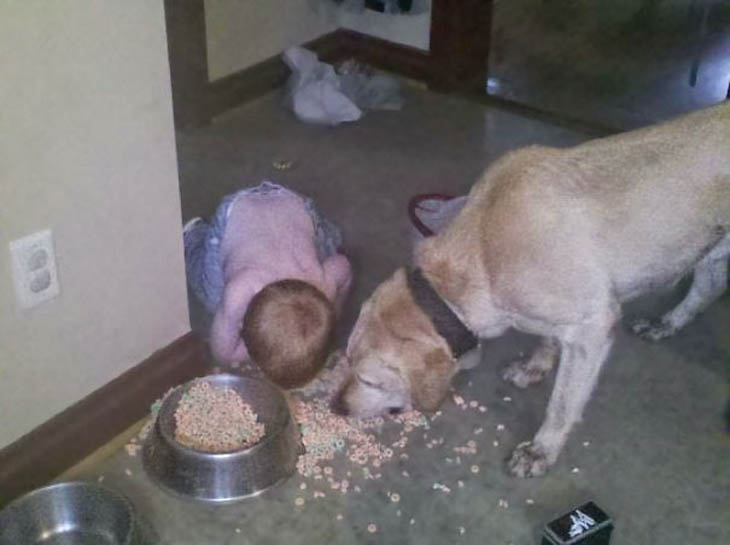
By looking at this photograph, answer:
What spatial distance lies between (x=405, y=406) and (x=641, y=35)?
4083 mm

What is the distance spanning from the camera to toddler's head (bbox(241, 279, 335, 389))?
2605 mm

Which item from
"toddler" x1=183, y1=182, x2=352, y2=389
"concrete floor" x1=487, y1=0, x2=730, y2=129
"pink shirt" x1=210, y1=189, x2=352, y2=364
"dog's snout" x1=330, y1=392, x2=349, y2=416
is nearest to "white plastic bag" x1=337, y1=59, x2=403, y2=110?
"concrete floor" x1=487, y1=0, x2=730, y2=129

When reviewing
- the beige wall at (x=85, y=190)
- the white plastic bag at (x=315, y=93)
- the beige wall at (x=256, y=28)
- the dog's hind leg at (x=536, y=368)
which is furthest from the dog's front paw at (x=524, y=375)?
the beige wall at (x=256, y=28)

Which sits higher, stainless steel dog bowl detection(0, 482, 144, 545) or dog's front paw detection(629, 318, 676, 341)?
stainless steel dog bowl detection(0, 482, 144, 545)

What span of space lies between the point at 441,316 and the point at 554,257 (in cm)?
31

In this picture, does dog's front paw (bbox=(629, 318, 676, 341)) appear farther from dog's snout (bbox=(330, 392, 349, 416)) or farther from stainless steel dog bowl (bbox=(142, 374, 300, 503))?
stainless steel dog bowl (bbox=(142, 374, 300, 503))

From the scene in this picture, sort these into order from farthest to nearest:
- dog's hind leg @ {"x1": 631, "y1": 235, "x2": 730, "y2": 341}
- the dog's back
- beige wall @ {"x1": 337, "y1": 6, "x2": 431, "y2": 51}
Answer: beige wall @ {"x1": 337, "y1": 6, "x2": 431, "y2": 51} < dog's hind leg @ {"x1": 631, "y1": 235, "x2": 730, "y2": 341} < the dog's back

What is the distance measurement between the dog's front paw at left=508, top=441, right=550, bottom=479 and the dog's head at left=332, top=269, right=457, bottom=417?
324mm

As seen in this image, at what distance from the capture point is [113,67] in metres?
2.17

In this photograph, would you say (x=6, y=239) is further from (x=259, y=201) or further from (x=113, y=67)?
(x=259, y=201)

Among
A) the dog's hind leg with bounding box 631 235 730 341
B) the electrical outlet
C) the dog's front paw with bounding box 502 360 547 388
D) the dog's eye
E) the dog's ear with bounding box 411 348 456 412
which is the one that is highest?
the electrical outlet

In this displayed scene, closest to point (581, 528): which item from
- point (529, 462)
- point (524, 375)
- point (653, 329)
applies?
point (529, 462)

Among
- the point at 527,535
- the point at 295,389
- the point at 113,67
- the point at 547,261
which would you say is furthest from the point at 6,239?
the point at 527,535

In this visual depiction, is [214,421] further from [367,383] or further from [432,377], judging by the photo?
[432,377]
